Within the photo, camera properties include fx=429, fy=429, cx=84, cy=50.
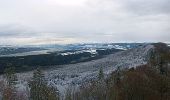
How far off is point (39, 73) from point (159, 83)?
30.4 meters

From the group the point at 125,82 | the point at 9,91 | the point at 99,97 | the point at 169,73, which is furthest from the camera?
the point at 169,73

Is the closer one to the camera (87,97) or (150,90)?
(150,90)

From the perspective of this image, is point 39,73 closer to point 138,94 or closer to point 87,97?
point 138,94

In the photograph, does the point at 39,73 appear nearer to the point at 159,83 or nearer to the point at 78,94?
the point at 159,83

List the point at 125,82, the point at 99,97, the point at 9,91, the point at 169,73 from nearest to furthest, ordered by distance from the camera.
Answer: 1. the point at 9,91
2. the point at 125,82
3. the point at 99,97
4. the point at 169,73

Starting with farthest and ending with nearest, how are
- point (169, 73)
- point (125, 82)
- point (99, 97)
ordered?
1. point (169, 73)
2. point (99, 97)
3. point (125, 82)

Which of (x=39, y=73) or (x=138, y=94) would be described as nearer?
(x=138, y=94)

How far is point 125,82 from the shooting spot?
105688 mm

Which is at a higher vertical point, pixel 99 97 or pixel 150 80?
pixel 150 80

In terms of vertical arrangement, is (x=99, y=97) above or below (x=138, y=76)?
below

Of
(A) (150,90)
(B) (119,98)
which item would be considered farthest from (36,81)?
(A) (150,90)

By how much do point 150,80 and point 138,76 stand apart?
3403 millimetres

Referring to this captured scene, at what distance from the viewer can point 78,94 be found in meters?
144

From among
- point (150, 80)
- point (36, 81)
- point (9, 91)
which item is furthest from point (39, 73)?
point (150, 80)
